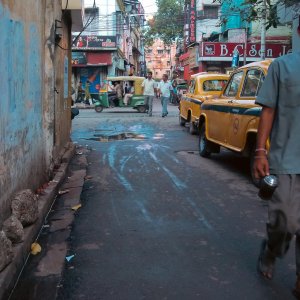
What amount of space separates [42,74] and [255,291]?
431 centimetres

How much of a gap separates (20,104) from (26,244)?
1.57 meters

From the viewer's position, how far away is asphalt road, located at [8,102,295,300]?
11.9 feet

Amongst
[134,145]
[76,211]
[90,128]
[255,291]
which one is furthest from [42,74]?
[90,128]

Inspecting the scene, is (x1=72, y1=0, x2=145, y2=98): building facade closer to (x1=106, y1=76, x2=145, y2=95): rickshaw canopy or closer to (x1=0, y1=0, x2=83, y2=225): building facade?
Result: (x1=106, y1=76, x2=145, y2=95): rickshaw canopy

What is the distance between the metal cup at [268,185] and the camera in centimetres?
319

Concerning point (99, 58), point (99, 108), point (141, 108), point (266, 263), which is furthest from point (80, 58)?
point (266, 263)

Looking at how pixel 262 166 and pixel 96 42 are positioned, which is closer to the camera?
pixel 262 166

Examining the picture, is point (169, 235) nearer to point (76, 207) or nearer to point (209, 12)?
point (76, 207)

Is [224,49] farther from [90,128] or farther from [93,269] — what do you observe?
[93,269]

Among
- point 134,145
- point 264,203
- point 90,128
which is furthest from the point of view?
point 90,128

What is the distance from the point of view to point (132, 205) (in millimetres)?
6070

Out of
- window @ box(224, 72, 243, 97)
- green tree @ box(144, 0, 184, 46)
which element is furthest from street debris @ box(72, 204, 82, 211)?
green tree @ box(144, 0, 184, 46)

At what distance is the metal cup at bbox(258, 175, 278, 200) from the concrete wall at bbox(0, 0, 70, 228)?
2330mm

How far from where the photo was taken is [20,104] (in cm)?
505
